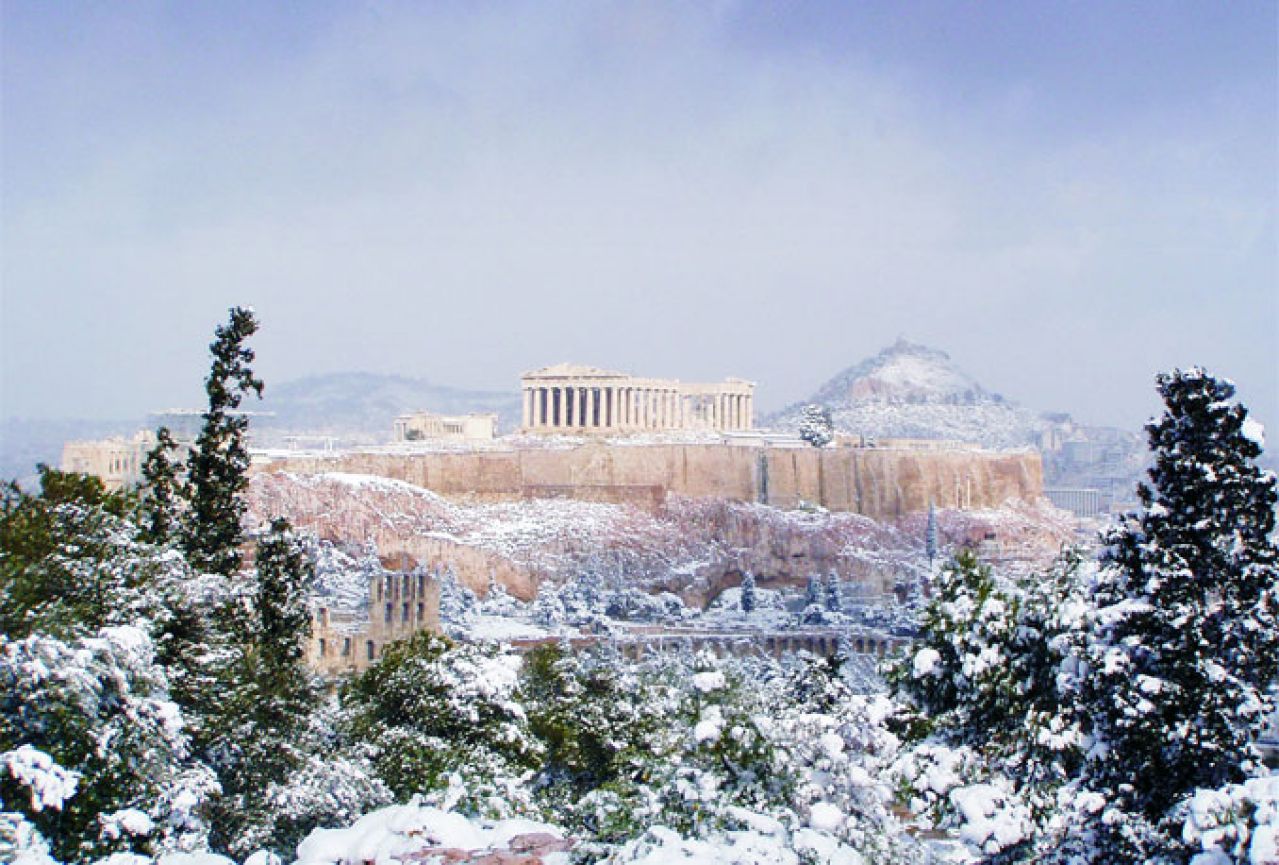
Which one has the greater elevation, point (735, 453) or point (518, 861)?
point (735, 453)

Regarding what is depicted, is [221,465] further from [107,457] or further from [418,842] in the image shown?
[107,457]

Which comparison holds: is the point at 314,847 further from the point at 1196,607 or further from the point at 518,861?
the point at 1196,607

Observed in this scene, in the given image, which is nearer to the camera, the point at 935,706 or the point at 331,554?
the point at 935,706

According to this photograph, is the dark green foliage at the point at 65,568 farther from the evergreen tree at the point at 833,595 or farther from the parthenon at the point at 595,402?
the parthenon at the point at 595,402

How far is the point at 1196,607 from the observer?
14.5 metres

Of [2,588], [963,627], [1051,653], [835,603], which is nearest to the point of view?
[2,588]

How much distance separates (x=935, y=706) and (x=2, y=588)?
11093 millimetres

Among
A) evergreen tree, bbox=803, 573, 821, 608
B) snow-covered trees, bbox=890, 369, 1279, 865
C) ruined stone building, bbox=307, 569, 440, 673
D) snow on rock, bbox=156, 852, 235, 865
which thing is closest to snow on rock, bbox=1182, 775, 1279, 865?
snow-covered trees, bbox=890, 369, 1279, 865

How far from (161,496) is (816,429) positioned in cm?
8045

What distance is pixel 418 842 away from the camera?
488 inches

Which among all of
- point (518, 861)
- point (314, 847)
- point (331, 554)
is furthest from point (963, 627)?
point (331, 554)

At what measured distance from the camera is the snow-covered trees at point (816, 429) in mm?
103500

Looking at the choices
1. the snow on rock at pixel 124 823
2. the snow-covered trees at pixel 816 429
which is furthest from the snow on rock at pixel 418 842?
the snow-covered trees at pixel 816 429

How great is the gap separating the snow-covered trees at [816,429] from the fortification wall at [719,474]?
2966mm
